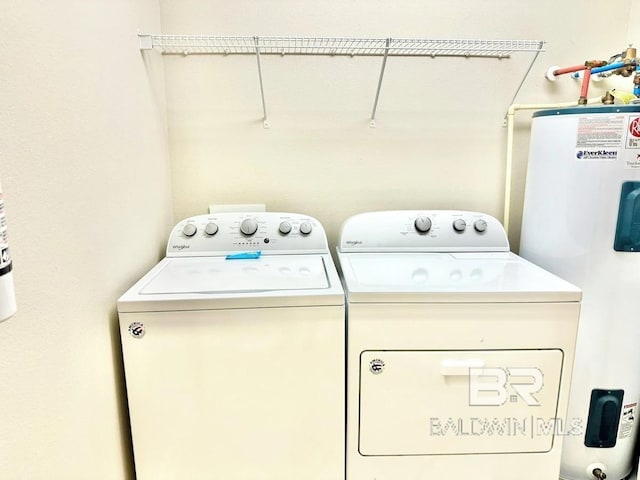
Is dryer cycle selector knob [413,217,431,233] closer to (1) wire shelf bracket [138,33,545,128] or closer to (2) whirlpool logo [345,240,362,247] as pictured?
(2) whirlpool logo [345,240,362,247]

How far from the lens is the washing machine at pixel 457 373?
3.75ft

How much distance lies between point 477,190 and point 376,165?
0.49 metres

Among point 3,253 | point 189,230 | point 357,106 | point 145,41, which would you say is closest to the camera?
point 3,253

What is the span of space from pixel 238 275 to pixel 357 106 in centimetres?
93

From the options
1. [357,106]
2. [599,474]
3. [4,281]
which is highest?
[357,106]

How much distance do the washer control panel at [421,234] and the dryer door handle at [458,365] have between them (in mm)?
535

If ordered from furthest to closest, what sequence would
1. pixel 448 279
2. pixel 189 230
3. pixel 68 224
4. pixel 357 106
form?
pixel 357 106, pixel 189 230, pixel 448 279, pixel 68 224

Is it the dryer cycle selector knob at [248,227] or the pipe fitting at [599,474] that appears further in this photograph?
the dryer cycle selector knob at [248,227]

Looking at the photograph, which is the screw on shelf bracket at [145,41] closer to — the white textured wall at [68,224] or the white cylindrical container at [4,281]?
the white textured wall at [68,224]

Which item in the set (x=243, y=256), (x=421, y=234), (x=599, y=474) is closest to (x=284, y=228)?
(x=243, y=256)

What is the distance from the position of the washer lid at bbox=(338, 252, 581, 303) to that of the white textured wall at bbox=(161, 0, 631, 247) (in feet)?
1.31

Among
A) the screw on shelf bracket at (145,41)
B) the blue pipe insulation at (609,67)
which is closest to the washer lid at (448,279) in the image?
the blue pipe insulation at (609,67)

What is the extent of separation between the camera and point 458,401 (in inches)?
46.8

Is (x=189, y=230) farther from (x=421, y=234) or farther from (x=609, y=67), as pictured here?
(x=609, y=67)
